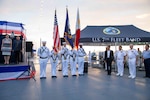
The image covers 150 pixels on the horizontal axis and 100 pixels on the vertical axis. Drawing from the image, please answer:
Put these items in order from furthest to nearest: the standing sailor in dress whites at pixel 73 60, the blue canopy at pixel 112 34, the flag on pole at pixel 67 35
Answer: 1. the blue canopy at pixel 112 34
2. the flag on pole at pixel 67 35
3. the standing sailor in dress whites at pixel 73 60

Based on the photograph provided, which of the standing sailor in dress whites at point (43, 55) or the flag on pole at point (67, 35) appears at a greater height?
the flag on pole at point (67, 35)

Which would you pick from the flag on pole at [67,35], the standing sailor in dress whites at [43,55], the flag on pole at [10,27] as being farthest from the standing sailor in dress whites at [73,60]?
the flag on pole at [10,27]

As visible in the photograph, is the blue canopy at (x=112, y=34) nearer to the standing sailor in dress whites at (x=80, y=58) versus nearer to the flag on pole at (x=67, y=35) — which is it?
the flag on pole at (x=67, y=35)

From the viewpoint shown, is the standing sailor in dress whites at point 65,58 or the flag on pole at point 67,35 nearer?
the standing sailor in dress whites at point 65,58

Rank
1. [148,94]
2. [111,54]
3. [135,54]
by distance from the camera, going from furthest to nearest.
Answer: [111,54]
[135,54]
[148,94]

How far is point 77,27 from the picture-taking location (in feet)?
42.5

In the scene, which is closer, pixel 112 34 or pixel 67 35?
pixel 67 35

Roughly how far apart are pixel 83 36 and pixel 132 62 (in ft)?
16.3

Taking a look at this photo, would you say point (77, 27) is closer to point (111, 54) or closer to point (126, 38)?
point (111, 54)

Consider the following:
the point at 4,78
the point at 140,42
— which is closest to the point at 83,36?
the point at 140,42

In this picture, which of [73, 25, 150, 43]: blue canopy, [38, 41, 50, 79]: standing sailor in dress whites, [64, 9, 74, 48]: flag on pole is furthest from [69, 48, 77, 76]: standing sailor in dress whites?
[73, 25, 150, 43]: blue canopy

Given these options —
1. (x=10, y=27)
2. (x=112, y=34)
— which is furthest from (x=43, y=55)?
(x=112, y=34)

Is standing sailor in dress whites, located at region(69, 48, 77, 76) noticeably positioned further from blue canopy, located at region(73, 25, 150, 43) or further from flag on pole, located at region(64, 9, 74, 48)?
blue canopy, located at region(73, 25, 150, 43)

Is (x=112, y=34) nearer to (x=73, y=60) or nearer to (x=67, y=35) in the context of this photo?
(x=67, y=35)
